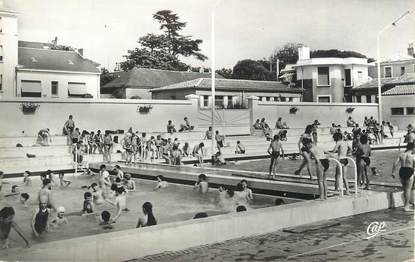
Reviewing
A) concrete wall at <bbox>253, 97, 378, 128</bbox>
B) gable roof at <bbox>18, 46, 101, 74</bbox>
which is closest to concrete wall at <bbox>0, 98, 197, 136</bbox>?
concrete wall at <bbox>253, 97, 378, 128</bbox>

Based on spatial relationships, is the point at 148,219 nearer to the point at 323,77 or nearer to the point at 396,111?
the point at 396,111

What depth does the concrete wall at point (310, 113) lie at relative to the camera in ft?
94.4

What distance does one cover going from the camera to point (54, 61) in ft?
95.5

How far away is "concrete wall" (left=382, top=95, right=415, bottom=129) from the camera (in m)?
32.8

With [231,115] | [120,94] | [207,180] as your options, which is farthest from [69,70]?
[207,180]

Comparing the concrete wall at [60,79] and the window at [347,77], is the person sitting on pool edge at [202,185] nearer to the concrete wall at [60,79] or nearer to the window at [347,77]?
the concrete wall at [60,79]

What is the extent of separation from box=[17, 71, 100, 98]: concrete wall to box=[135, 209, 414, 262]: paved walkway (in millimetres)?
21089

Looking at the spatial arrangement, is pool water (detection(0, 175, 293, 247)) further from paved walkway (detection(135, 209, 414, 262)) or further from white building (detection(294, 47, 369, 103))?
white building (detection(294, 47, 369, 103))

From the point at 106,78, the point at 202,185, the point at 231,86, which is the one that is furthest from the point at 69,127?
the point at 106,78

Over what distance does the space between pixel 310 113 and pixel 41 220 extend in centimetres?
2387

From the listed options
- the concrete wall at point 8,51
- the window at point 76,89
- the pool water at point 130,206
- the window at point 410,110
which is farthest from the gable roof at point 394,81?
the concrete wall at point 8,51

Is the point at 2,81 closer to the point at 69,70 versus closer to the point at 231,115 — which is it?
the point at 69,70

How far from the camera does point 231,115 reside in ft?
91.8

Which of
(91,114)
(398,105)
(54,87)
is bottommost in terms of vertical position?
(91,114)
